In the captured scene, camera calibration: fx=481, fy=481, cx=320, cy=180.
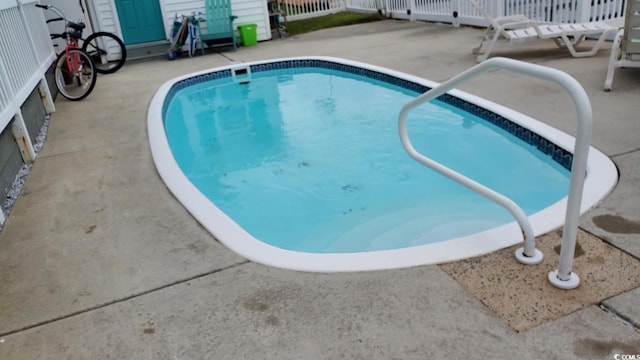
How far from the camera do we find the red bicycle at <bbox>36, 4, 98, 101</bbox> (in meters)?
6.06

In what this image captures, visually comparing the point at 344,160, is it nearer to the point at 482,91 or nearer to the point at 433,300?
the point at 482,91

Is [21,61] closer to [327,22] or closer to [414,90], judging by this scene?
[414,90]

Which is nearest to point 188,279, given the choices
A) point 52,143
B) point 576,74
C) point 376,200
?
point 376,200

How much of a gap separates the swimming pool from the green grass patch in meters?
5.09

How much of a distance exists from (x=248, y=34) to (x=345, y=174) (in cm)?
609

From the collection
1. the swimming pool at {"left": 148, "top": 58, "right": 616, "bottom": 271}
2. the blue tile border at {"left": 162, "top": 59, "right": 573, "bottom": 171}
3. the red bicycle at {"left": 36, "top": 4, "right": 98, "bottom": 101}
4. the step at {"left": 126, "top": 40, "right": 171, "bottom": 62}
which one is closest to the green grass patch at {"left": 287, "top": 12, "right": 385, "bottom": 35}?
the step at {"left": 126, "top": 40, "right": 171, "bottom": 62}

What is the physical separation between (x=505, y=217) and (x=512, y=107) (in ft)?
4.97

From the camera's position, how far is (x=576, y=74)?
512 cm

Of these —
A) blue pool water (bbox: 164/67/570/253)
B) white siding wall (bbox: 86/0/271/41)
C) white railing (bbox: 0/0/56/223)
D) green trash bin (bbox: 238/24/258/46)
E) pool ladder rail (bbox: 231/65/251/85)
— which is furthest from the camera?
green trash bin (bbox: 238/24/258/46)

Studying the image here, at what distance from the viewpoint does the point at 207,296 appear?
6.81 feet

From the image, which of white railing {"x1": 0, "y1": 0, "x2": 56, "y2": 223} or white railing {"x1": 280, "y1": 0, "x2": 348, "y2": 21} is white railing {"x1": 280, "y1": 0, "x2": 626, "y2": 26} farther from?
white railing {"x1": 0, "y1": 0, "x2": 56, "y2": 223}

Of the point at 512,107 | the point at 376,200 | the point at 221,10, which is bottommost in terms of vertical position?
the point at 376,200

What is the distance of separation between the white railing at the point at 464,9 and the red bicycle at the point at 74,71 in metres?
6.50

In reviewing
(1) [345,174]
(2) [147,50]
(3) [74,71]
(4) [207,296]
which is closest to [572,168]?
(4) [207,296]
